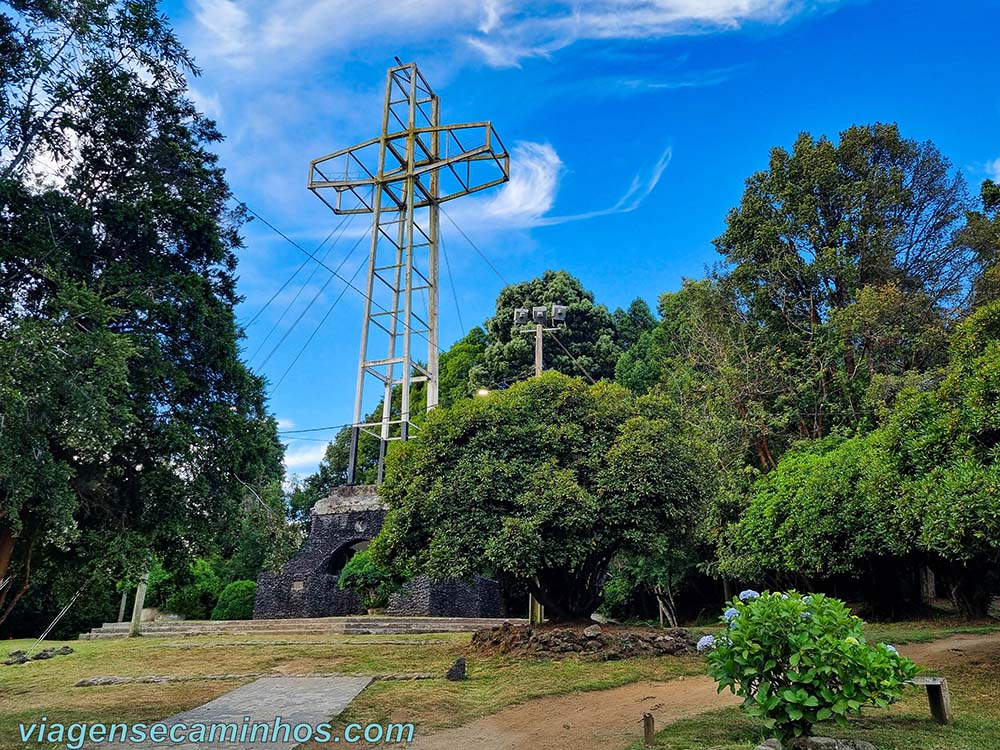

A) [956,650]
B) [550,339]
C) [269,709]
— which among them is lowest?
[269,709]

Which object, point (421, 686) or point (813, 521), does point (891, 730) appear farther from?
point (813, 521)

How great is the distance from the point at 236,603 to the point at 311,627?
5.25m

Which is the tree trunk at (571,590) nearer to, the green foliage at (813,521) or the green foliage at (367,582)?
the green foliage at (813,521)

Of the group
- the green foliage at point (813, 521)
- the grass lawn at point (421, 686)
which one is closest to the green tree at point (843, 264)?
the green foliage at point (813, 521)

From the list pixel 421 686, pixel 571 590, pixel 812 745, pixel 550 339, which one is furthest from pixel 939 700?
pixel 550 339

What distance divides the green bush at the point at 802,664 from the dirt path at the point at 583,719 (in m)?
1.47

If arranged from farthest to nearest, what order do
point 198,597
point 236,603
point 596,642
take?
point 198,597
point 236,603
point 596,642

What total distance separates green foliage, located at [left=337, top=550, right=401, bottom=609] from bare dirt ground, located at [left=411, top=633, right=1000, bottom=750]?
13.2 metres

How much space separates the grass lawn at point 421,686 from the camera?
602 cm

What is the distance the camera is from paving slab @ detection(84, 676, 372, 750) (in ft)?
20.8

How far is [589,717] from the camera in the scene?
7.25 metres

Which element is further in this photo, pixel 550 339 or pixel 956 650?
pixel 550 339

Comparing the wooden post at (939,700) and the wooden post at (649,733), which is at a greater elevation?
the wooden post at (939,700)

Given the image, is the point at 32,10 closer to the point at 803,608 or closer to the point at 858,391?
the point at 803,608
